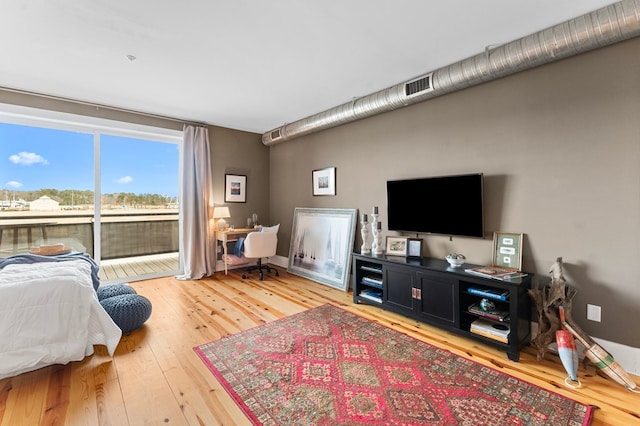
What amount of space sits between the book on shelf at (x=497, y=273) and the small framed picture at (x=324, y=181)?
2.47 m

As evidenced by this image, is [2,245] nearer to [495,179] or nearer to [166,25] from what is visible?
[166,25]

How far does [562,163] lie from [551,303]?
1.17m

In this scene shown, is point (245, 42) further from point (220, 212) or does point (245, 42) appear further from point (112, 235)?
point (112, 235)

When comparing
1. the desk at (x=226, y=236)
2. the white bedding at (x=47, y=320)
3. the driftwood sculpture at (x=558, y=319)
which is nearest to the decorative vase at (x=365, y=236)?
the driftwood sculpture at (x=558, y=319)

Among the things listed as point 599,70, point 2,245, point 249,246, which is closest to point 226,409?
point 249,246

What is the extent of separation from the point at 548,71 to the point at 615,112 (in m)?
0.61

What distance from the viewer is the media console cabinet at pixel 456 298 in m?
2.35

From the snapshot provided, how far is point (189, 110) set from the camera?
434 centimetres

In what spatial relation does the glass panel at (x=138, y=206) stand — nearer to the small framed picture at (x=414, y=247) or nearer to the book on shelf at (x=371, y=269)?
the book on shelf at (x=371, y=269)

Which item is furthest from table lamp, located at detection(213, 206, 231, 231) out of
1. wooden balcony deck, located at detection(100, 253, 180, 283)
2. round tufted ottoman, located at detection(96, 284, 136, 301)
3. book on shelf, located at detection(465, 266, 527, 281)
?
book on shelf, located at detection(465, 266, 527, 281)

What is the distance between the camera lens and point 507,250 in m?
2.74

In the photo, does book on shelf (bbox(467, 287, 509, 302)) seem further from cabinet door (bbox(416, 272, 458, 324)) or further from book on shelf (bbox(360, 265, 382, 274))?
book on shelf (bbox(360, 265, 382, 274))

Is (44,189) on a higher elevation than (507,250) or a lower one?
higher

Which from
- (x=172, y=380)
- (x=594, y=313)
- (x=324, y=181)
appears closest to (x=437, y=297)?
(x=594, y=313)
